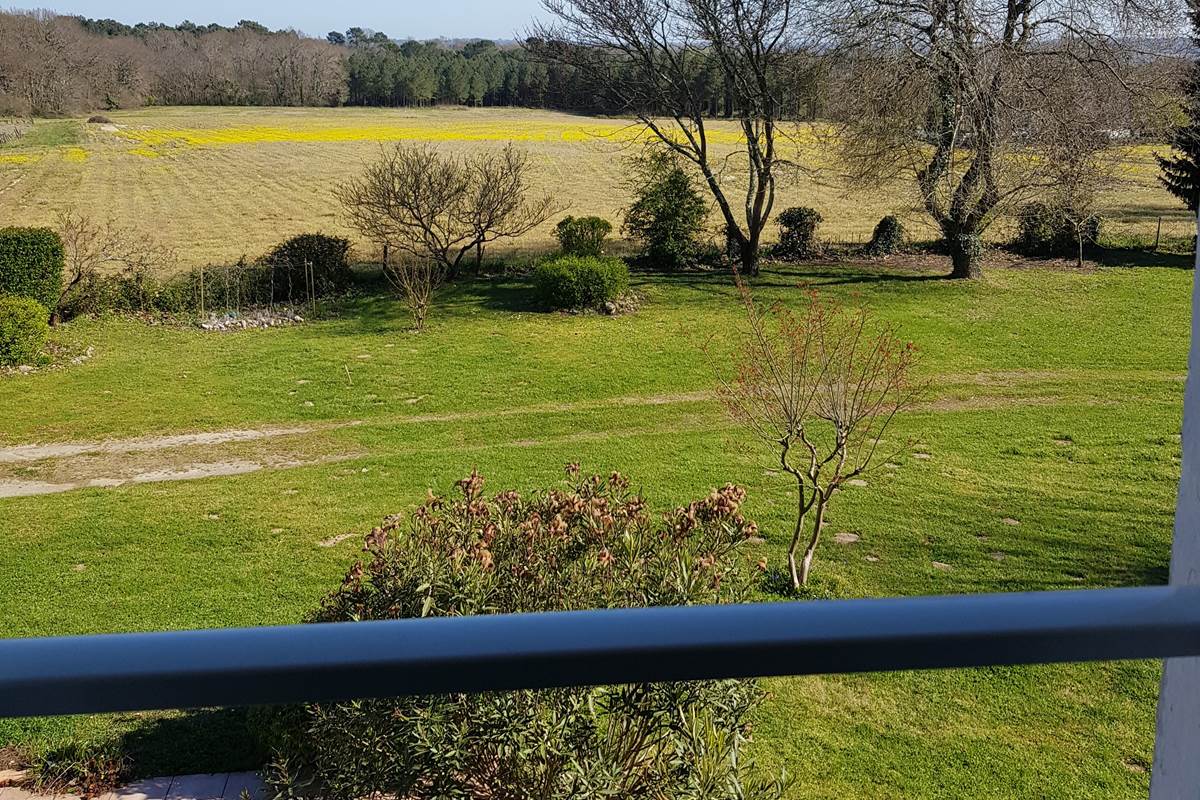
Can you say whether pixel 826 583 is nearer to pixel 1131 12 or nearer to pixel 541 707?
pixel 541 707

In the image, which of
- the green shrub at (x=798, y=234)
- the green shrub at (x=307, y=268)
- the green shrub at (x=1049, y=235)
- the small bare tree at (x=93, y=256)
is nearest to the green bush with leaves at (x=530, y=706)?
the small bare tree at (x=93, y=256)

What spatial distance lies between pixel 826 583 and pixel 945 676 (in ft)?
4.91

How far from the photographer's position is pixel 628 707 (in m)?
3.21

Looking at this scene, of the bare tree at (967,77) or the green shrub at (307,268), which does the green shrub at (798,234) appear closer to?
the bare tree at (967,77)

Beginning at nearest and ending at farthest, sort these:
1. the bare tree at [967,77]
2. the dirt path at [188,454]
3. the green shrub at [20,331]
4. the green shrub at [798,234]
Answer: the dirt path at [188,454], the green shrub at [20,331], the bare tree at [967,77], the green shrub at [798,234]

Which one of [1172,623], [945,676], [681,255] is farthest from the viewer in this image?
[681,255]

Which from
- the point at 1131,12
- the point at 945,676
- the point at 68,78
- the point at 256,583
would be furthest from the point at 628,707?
the point at 68,78

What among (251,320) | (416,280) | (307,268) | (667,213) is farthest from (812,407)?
(667,213)

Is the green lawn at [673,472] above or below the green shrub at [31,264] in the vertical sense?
below

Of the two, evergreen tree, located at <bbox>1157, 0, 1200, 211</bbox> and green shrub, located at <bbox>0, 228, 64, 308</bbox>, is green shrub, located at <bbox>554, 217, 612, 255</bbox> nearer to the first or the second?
green shrub, located at <bbox>0, 228, 64, 308</bbox>

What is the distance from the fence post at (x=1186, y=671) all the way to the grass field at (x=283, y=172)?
56.4 ft

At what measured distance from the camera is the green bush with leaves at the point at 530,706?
3334 millimetres

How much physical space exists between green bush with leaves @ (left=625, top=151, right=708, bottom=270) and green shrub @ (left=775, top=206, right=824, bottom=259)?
1819 millimetres

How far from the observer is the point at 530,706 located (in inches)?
132
